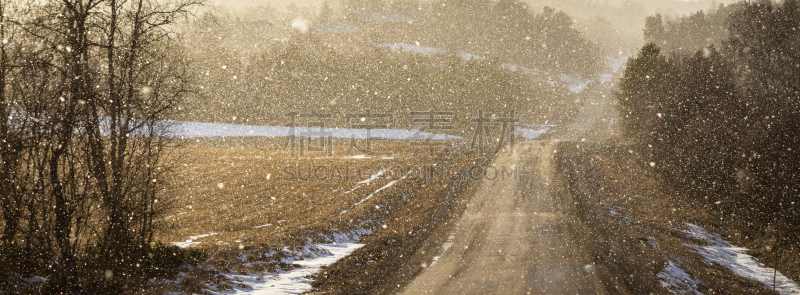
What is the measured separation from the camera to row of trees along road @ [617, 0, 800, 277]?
14398 mm

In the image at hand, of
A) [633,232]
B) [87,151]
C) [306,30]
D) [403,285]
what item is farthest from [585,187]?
[306,30]

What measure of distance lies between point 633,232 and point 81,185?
47.2 ft

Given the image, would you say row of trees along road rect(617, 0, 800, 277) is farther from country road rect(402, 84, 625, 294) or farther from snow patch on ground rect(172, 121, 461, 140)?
snow patch on ground rect(172, 121, 461, 140)

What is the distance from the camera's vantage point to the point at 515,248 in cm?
1231

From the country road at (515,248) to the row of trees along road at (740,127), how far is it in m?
5.57

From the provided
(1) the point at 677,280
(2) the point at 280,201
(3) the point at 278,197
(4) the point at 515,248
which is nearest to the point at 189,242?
(2) the point at 280,201

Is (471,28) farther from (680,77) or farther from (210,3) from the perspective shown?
(210,3)

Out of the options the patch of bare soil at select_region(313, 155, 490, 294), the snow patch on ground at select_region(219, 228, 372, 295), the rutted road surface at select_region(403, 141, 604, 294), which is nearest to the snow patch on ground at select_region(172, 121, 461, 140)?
the patch of bare soil at select_region(313, 155, 490, 294)

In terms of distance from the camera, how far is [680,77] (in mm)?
23938

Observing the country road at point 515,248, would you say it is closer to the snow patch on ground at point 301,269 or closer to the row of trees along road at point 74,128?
the snow patch on ground at point 301,269

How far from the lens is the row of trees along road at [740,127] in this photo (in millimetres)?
14398

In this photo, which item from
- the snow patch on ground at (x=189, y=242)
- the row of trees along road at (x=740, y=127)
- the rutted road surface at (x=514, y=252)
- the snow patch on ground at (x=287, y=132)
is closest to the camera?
the rutted road surface at (x=514, y=252)

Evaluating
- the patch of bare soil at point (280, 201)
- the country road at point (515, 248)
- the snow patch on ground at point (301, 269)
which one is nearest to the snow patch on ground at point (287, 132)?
the patch of bare soil at point (280, 201)

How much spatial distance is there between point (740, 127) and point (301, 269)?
16647 millimetres
